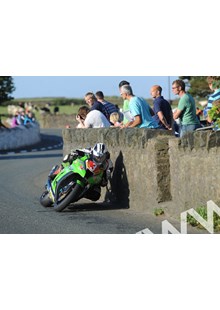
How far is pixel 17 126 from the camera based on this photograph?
129ft

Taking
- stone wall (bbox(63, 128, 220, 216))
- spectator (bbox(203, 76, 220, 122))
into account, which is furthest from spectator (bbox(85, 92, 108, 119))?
spectator (bbox(203, 76, 220, 122))

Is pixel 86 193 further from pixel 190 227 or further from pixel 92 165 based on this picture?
pixel 190 227

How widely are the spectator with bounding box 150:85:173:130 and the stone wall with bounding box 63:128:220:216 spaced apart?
34.2 inches

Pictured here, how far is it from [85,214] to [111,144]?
1.62 metres

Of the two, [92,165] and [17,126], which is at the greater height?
Result: [92,165]

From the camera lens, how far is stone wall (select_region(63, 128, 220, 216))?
10.7 meters

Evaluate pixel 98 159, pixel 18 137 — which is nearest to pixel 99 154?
pixel 98 159

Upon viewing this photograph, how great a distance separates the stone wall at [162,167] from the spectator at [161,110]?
0.87 meters

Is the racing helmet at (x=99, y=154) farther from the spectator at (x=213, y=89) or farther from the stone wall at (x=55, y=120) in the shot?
the stone wall at (x=55, y=120)

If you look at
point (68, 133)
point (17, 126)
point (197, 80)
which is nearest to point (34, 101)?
point (17, 126)

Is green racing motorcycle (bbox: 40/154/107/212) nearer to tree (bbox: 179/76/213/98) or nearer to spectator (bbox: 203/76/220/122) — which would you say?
spectator (bbox: 203/76/220/122)

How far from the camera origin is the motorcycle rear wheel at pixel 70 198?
12.3 meters

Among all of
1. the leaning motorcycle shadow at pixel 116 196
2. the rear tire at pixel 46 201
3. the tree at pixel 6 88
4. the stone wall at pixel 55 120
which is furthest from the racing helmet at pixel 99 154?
the stone wall at pixel 55 120

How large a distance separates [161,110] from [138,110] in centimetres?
92
